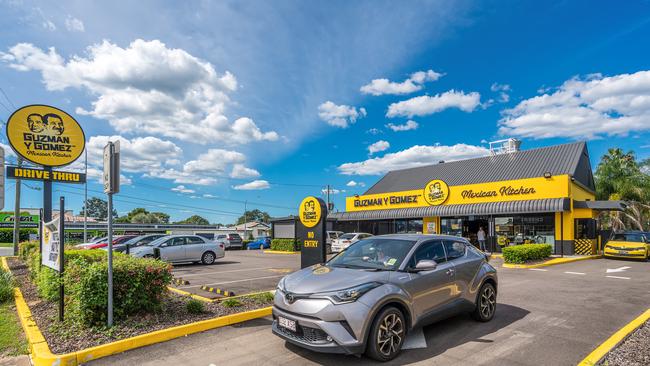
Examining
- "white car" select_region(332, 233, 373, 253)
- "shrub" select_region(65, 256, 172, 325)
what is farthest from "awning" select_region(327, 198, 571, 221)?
"shrub" select_region(65, 256, 172, 325)

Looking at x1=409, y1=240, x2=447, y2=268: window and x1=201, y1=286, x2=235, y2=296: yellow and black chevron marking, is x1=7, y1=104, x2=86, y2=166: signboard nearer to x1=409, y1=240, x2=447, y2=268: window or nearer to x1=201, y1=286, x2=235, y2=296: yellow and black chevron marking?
x1=201, y1=286, x2=235, y2=296: yellow and black chevron marking

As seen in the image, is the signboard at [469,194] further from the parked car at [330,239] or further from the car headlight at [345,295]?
the car headlight at [345,295]

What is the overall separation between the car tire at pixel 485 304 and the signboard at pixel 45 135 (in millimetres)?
11279

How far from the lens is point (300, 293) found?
4758 mm

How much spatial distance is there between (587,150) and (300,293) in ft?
99.1

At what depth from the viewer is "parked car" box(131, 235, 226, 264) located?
15.7 m

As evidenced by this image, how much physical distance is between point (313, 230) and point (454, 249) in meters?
3.59

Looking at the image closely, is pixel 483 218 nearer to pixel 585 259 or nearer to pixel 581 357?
pixel 585 259

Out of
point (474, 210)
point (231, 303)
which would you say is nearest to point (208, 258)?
point (231, 303)

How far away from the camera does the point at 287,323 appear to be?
477 cm

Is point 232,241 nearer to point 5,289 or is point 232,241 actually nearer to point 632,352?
point 5,289

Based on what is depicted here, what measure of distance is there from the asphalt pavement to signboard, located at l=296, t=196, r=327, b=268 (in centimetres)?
244

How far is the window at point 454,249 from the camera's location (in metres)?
6.23

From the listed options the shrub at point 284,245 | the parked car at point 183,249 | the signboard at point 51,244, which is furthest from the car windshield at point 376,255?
the shrub at point 284,245
